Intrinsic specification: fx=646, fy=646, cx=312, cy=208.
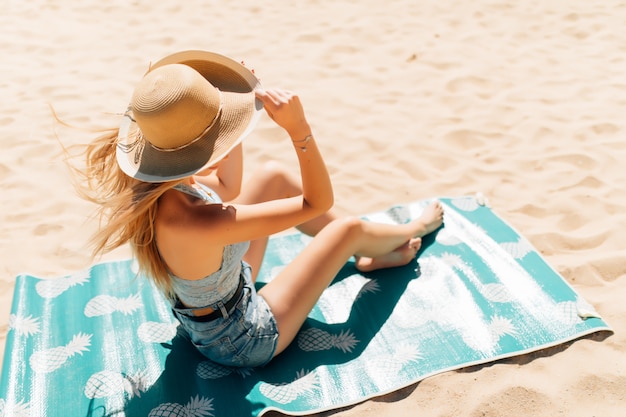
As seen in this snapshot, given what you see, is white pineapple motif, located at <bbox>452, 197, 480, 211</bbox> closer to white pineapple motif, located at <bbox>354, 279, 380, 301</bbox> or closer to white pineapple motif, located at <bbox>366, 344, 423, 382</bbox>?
white pineapple motif, located at <bbox>354, 279, 380, 301</bbox>

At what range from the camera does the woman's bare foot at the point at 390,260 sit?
11.0 ft

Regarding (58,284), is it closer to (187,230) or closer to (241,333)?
(241,333)

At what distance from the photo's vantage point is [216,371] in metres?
2.74

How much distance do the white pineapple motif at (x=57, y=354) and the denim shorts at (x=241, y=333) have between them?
1.94 ft

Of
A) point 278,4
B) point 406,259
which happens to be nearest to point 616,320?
point 406,259

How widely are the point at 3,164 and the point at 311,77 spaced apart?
261 centimetres

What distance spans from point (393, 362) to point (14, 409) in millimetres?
1577

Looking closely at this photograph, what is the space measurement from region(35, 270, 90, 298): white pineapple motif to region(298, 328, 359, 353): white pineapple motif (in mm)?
1241

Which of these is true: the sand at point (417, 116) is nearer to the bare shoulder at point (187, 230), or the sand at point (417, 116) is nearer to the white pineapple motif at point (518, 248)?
Answer: the white pineapple motif at point (518, 248)

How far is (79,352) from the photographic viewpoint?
2.89 meters

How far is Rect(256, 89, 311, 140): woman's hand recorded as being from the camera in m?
2.22

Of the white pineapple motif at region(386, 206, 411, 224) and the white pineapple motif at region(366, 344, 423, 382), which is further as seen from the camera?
the white pineapple motif at region(386, 206, 411, 224)

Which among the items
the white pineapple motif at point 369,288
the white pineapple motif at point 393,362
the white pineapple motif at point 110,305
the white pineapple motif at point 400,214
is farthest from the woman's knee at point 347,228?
the white pineapple motif at point 110,305

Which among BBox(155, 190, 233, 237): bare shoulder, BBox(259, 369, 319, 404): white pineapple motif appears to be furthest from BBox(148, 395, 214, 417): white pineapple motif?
BBox(155, 190, 233, 237): bare shoulder
